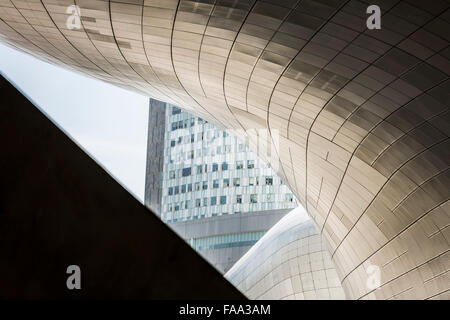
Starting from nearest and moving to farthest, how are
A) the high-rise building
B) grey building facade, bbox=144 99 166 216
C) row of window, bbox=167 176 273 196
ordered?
the high-rise building < row of window, bbox=167 176 273 196 < grey building facade, bbox=144 99 166 216

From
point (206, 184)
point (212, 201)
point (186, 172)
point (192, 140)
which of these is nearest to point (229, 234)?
point (212, 201)

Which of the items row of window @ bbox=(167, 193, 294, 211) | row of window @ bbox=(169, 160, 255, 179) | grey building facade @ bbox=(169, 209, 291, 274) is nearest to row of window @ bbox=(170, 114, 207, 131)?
row of window @ bbox=(169, 160, 255, 179)

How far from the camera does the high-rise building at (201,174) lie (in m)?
99.8

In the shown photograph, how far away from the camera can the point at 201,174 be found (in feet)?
350

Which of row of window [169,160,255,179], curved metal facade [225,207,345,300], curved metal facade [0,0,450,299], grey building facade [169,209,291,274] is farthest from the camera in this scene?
row of window [169,160,255,179]

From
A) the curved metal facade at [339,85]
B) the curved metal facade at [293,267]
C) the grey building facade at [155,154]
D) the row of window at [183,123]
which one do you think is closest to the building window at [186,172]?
the grey building facade at [155,154]

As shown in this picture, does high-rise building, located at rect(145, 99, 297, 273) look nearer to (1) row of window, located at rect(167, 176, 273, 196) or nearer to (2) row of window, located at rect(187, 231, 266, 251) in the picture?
(1) row of window, located at rect(167, 176, 273, 196)

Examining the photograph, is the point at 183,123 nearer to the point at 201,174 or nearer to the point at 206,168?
the point at 206,168

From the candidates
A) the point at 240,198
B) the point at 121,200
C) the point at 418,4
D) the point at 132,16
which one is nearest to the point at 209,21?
the point at 132,16

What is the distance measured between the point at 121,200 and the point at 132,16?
1209 centimetres

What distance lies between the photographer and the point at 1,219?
2113 mm

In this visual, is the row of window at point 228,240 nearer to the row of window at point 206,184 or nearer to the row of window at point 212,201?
the row of window at point 212,201

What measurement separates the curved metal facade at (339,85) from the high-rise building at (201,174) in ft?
247

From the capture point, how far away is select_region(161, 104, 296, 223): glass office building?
99812mm
